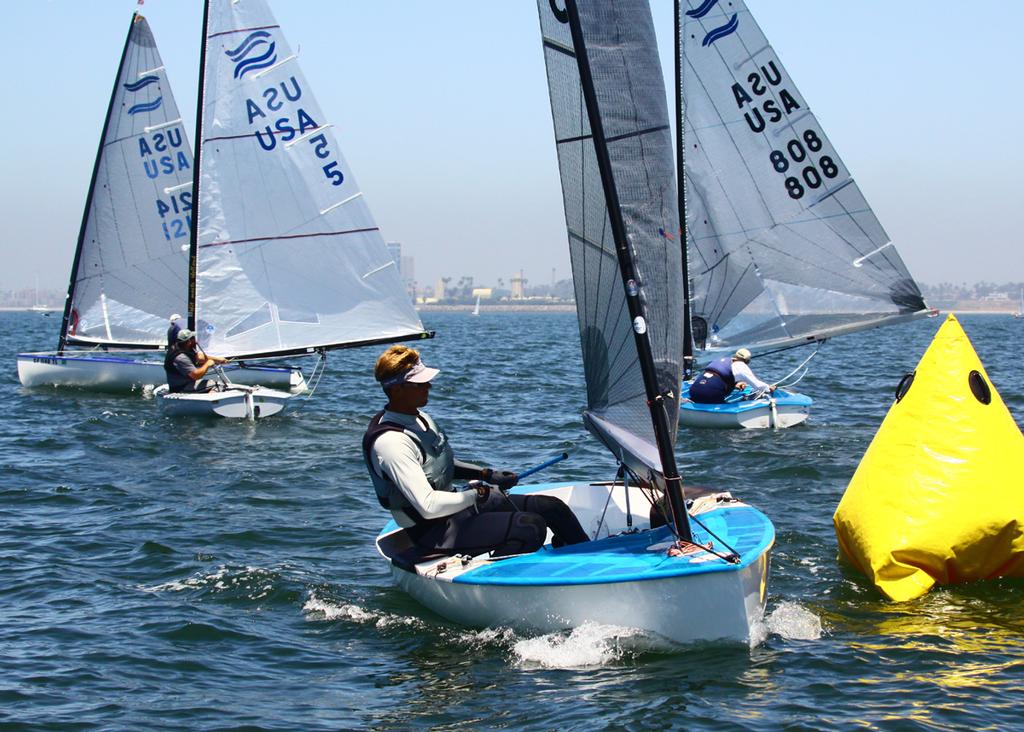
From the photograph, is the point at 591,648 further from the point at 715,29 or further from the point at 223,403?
the point at 223,403

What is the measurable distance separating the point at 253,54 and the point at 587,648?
13.2 meters

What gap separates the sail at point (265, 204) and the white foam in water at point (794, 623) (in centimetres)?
1115

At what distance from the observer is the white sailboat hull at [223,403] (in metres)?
16.2

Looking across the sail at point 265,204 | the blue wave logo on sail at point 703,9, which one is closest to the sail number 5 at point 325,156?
the sail at point 265,204

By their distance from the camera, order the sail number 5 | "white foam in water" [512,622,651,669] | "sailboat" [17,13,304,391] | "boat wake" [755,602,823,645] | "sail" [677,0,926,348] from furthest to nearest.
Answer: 1. "sailboat" [17,13,304,391]
2. the sail number 5
3. "sail" [677,0,926,348]
4. "boat wake" [755,602,823,645]
5. "white foam in water" [512,622,651,669]

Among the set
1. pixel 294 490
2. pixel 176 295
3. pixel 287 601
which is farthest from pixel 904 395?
pixel 176 295

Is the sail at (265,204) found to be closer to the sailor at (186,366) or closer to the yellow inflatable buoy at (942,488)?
the sailor at (186,366)

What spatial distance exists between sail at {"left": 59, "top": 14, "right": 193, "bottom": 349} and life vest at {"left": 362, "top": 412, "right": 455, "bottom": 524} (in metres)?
14.8

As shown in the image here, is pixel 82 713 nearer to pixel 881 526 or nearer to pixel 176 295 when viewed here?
pixel 881 526

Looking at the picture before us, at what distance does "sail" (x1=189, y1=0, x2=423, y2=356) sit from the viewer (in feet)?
56.1

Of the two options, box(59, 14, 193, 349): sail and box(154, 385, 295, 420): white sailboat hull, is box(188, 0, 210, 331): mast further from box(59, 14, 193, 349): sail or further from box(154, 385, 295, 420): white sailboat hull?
box(59, 14, 193, 349): sail

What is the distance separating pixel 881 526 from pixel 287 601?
3750 mm

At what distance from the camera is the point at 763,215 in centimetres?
1526

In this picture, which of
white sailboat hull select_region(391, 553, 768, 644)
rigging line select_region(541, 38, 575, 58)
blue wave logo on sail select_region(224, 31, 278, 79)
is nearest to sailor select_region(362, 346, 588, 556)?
white sailboat hull select_region(391, 553, 768, 644)
